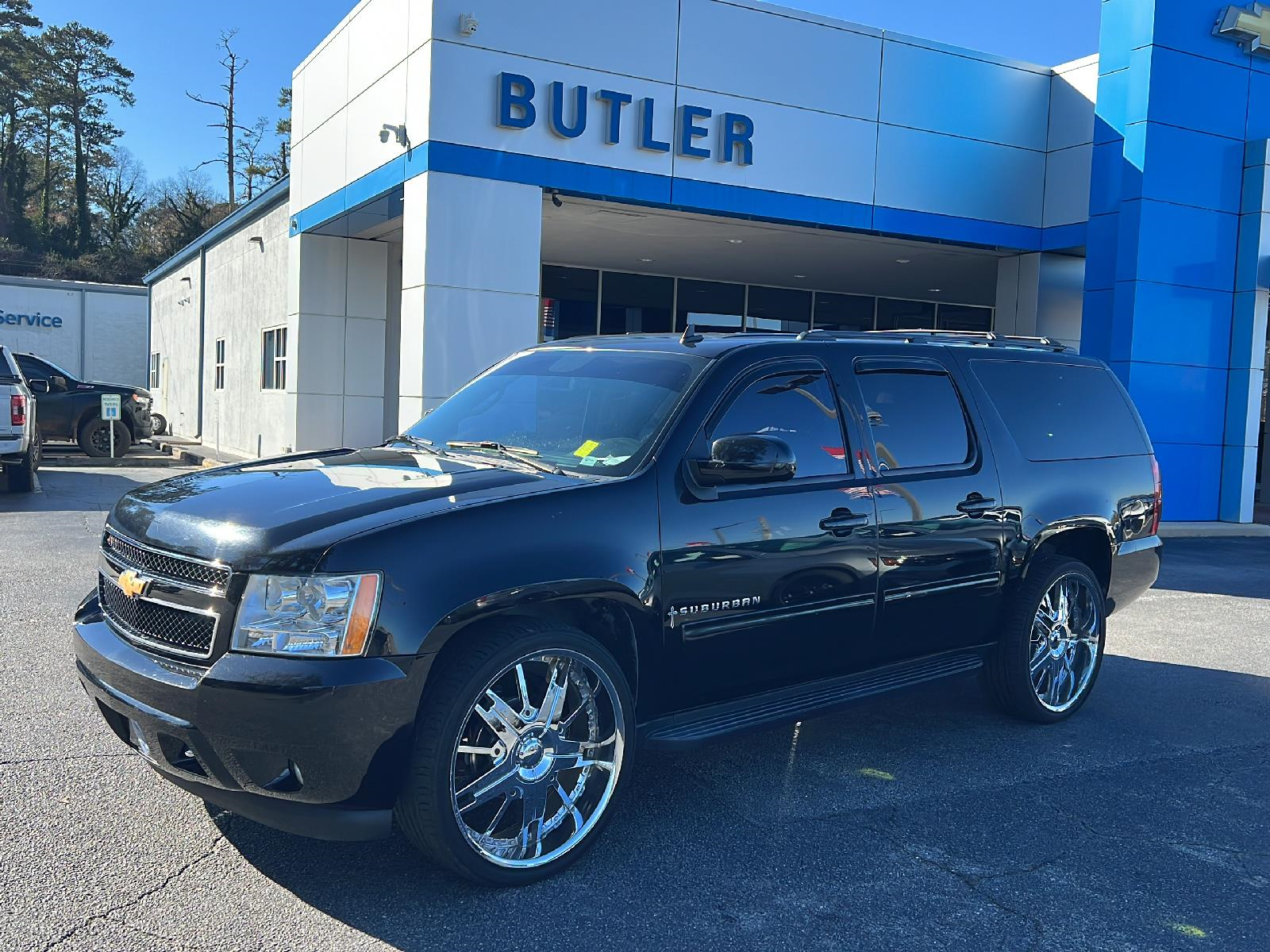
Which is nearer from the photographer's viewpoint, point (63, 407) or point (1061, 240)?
point (1061, 240)

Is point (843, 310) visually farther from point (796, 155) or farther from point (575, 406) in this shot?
point (575, 406)

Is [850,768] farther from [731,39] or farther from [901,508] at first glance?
[731,39]

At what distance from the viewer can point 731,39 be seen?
45.1 ft

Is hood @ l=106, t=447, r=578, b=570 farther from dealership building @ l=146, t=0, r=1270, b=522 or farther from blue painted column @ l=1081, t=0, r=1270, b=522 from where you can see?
blue painted column @ l=1081, t=0, r=1270, b=522

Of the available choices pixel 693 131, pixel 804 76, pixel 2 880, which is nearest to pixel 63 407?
pixel 693 131


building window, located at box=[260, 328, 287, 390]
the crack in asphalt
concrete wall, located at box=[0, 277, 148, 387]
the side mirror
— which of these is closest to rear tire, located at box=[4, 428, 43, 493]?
building window, located at box=[260, 328, 287, 390]

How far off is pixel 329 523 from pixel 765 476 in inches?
65.6

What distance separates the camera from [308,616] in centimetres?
330

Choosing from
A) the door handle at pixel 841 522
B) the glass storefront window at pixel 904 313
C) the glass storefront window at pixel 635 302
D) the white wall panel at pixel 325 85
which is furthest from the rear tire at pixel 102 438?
the door handle at pixel 841 522

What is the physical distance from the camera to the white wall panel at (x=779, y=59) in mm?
13555

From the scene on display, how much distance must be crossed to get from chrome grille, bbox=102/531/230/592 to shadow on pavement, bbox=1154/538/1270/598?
26.5 ft

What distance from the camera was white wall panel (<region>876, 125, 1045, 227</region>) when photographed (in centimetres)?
1508

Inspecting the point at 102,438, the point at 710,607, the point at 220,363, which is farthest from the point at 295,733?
the point at 220,363

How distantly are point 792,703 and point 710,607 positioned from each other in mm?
659
